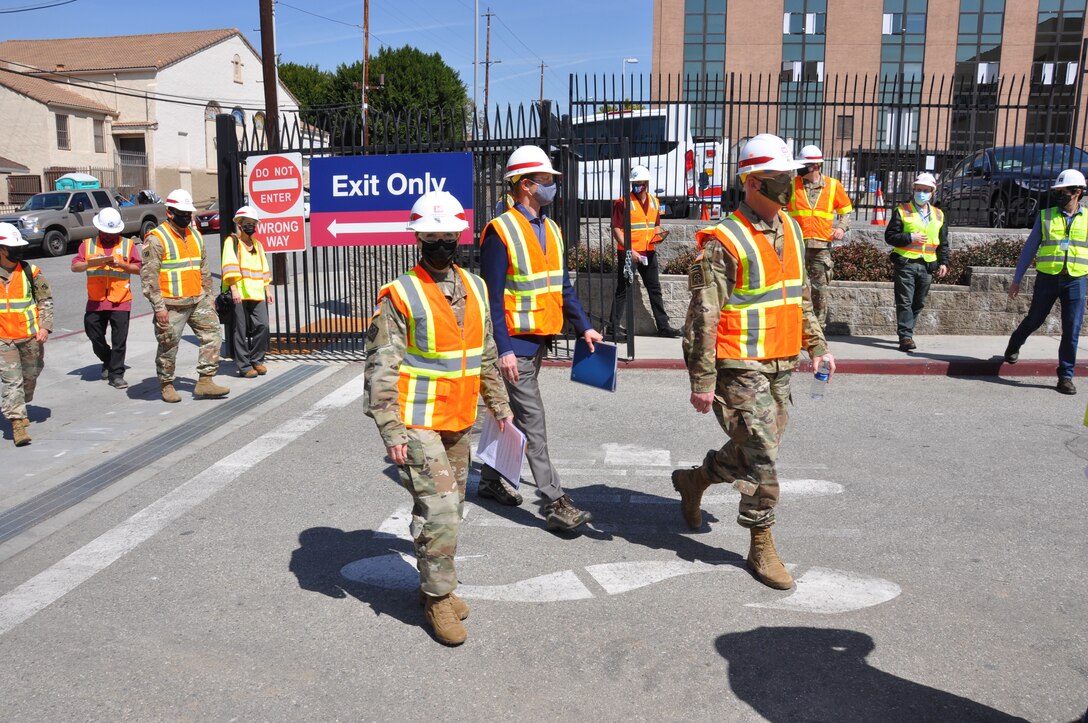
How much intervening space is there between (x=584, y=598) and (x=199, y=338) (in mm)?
5657

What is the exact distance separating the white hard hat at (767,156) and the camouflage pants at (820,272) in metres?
5.41

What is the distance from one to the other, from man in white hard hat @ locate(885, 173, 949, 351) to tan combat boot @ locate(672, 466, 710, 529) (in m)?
6.00

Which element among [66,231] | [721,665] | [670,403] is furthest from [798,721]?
[66,231]

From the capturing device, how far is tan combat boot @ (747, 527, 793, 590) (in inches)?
177

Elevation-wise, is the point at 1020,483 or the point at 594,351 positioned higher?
the point at 594,351

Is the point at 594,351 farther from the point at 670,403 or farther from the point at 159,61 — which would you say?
the point at 159,61

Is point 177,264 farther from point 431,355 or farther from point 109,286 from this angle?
point 431,355

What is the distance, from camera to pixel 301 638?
4.05 m

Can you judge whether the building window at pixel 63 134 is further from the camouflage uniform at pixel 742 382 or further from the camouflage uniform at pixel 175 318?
the camouflage uniform at pixel 742 382

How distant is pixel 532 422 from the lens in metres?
5.34

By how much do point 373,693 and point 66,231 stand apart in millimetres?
26316

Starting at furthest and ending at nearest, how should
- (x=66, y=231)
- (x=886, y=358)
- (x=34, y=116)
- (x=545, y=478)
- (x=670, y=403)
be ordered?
1. (x=34, y=116)
2. (x=66, y=231)
3. (x=886, y=358)
4. (x=670, y=403)
5. (x=545, y=478)

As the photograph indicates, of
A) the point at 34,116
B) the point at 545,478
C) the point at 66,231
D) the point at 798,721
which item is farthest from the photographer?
the point at 34,116

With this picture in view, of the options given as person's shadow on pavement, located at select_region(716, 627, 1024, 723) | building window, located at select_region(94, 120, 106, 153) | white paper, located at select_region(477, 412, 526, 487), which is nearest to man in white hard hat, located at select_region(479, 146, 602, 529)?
white paper, located at select_region(477, 412, 526, 487)
